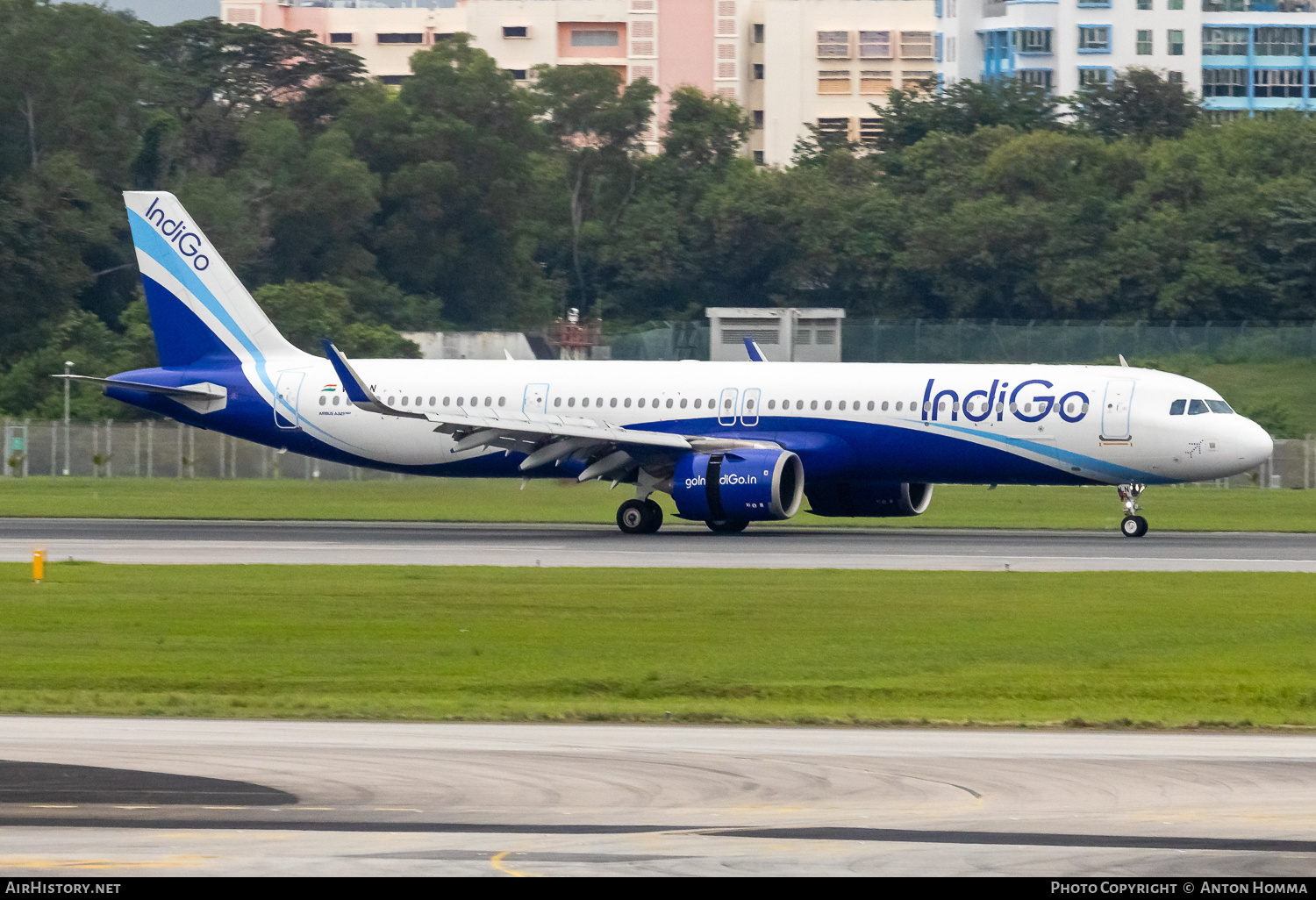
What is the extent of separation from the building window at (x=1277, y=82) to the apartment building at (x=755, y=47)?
1117 inches

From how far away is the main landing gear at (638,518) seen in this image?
43.2 meters

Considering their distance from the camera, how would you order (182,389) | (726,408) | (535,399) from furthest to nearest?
(182,389) < (535,399) < (726,408)

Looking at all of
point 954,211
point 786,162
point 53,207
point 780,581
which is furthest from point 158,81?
point 780,581

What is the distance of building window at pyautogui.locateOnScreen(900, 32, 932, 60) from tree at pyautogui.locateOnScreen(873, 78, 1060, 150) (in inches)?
2450

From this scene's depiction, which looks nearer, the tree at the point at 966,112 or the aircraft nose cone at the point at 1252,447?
the aircraft nose cone at the point at 1252,447

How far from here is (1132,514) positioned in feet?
140

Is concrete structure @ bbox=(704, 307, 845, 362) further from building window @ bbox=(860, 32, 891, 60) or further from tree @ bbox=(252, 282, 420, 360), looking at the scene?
building window @ bbox=(860, 32, 891, 60)

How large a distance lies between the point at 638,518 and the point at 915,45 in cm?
15133

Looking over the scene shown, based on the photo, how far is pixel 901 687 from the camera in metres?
21.8

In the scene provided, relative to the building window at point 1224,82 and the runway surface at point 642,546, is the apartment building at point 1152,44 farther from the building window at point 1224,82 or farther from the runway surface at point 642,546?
the runway surface at point 642,546

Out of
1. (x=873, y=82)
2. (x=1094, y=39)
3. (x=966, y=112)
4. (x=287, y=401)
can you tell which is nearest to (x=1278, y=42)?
(x=1094, y=39)

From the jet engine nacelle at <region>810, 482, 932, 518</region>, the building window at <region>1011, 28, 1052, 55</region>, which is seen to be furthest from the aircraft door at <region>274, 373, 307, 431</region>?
the building window at <region>1011, 28, 1052, 55</region>

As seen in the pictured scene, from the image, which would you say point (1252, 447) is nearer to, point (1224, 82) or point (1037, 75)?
point (1037, 75)

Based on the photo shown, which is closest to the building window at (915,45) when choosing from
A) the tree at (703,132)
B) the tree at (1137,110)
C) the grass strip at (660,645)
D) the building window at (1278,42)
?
the building window at (1278,42)
